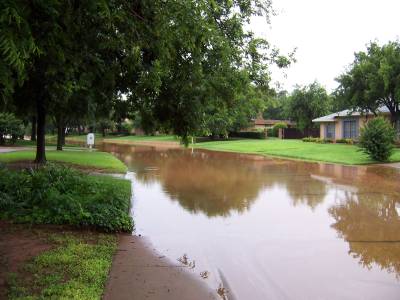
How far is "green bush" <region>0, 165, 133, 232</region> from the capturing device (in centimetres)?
866

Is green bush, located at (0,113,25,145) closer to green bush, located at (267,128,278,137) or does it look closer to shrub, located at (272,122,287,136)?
shrub, located at (272,122,287,136)

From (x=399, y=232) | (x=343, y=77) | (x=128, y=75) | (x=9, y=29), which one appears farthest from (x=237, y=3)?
(x=343, y=77)

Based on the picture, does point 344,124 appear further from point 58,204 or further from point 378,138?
point 58,204

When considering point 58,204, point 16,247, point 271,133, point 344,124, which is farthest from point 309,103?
point 16,247

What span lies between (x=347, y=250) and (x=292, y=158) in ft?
81.9

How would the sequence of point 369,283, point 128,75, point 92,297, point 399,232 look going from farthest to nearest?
point 128,75 → point 399,232 → point 369,283 → point 92,297

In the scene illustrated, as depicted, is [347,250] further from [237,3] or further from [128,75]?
[237,3]

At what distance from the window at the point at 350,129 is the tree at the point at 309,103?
13418mm

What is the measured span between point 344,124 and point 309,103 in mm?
13988

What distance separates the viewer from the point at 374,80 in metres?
33.7

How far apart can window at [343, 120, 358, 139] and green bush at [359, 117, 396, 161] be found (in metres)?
17.8

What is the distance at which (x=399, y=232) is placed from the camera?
31.4 ft

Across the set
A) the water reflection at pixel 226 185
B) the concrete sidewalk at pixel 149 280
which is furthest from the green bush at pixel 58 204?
the water reflection at pixel 226 185

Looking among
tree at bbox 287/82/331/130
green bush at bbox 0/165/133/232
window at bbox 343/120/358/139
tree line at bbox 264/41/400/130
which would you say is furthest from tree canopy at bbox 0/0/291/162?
tree at bbox 287/82/331/130
